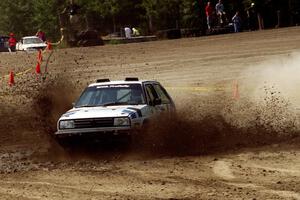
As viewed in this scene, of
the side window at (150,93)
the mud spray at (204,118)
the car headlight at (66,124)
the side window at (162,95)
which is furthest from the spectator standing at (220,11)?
the car headlight at (66,124)

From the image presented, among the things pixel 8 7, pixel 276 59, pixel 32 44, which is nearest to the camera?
pixel 276 59

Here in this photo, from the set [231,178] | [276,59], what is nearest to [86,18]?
[276,59]

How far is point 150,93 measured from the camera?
14.1m

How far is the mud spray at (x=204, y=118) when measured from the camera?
43.2 feet

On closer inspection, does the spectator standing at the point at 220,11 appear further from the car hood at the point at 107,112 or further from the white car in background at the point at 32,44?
the car hood at the point at 107,112

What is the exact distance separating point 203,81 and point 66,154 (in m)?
15.0

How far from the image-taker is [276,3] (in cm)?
5397

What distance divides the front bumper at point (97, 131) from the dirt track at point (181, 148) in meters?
0.36

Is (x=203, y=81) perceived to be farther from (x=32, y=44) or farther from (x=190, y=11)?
(x=190, y=11)

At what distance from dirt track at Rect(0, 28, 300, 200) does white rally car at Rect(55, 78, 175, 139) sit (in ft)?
1.47

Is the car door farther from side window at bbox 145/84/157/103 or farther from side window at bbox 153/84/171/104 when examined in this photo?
side window at bbox 145/84/157/103

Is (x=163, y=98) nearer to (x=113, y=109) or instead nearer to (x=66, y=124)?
(x=113, y=109)

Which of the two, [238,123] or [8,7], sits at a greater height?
[8,7]

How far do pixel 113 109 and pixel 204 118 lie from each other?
3280mm
